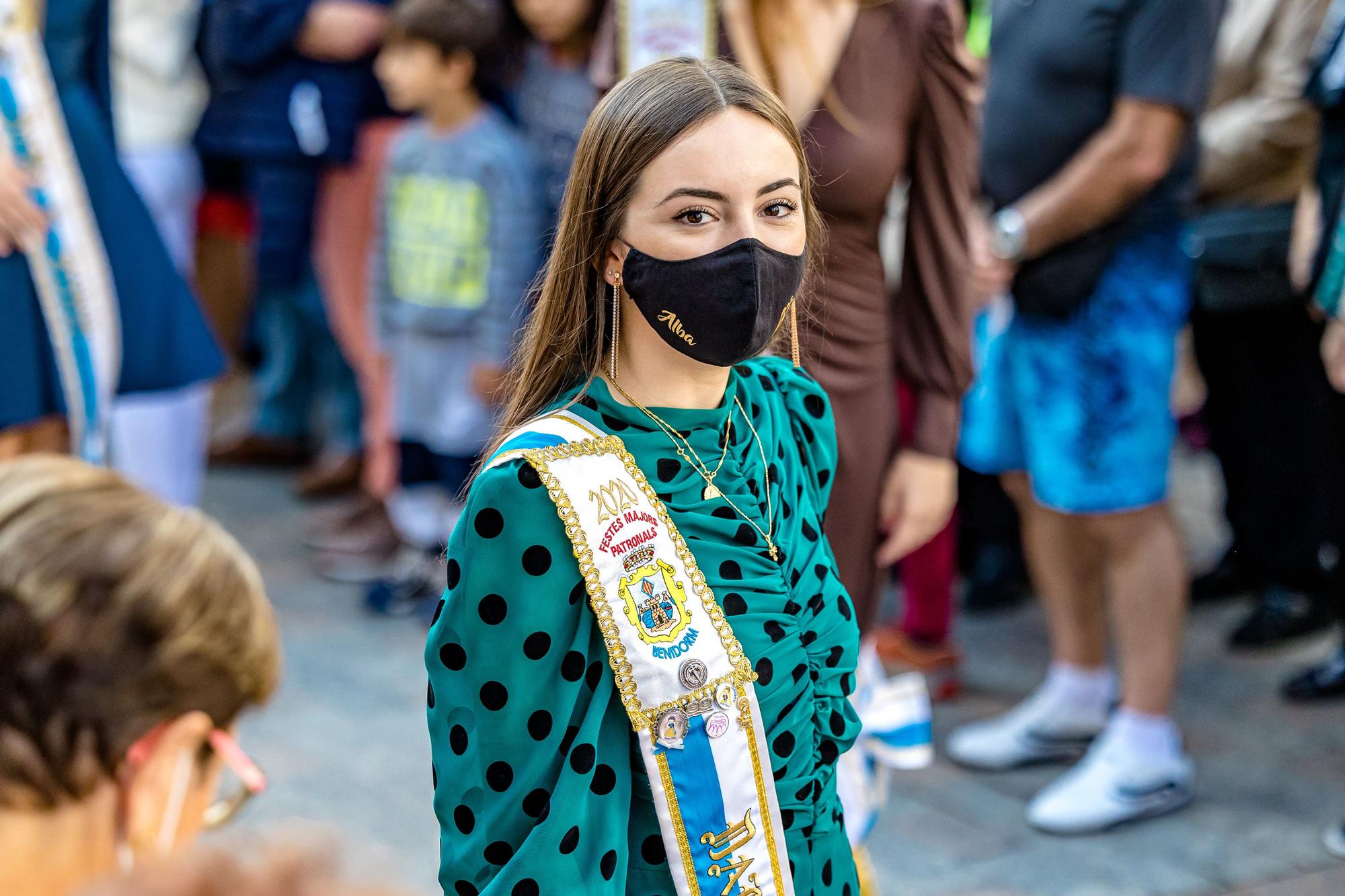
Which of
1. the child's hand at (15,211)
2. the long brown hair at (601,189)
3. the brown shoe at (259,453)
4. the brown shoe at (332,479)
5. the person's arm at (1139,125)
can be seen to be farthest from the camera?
the brown shoe at (259,453)

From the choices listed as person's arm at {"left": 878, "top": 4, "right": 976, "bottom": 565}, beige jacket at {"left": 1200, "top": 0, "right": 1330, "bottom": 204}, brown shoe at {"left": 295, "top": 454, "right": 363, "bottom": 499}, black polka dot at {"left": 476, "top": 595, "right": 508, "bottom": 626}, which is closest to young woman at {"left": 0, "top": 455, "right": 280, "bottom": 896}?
black polka dot at {"left": 476, "top": 595, "right": 508, "bottom": 626}

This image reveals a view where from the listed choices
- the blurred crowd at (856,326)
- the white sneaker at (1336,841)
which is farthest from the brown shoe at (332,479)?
the white sneaker at (1336,841)

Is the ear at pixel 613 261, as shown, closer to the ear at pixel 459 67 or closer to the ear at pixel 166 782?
the ear at pixel 166 782

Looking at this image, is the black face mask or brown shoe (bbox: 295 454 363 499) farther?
brown shoe (bbox: 295 454 363 499)

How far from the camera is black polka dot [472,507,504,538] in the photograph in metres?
1.46

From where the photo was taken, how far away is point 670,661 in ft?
4.93

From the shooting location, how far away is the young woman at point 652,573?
147 cm

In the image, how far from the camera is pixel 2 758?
100 centimetres

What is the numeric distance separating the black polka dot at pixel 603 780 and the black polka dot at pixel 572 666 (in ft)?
0.32

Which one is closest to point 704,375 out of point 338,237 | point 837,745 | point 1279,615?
point 837,745

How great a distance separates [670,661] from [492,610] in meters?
0.19

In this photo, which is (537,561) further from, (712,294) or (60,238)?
(60,238)

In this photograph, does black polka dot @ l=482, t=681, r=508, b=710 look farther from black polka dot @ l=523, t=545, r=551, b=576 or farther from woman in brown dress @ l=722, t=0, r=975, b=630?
woman in brown dress @ l=722, t=0, r=975, b=630

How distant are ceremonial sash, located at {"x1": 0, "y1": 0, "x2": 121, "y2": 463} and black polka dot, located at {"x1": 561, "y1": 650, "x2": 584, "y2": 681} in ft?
6.54
